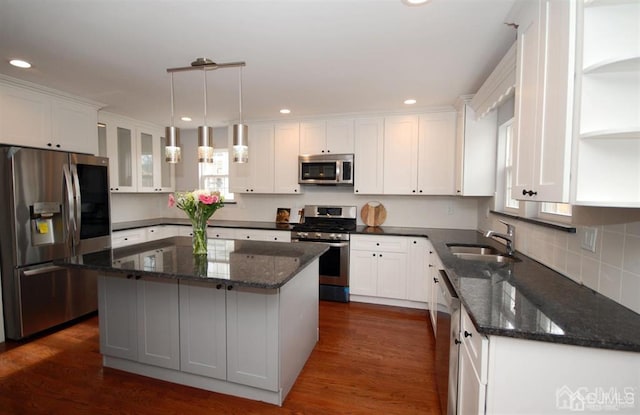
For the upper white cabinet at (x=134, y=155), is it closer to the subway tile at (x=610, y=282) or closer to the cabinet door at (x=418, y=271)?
the cabinet door at (x=418, y=271)

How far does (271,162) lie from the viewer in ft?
14.2

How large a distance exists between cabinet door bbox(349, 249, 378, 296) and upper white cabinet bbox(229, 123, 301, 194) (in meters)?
1.24

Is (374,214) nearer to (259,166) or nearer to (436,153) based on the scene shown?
(436,153)

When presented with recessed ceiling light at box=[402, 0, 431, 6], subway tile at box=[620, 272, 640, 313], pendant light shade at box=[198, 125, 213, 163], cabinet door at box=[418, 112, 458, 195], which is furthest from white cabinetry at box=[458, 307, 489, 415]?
cabinet door at box=[418, 112, 458, 195]

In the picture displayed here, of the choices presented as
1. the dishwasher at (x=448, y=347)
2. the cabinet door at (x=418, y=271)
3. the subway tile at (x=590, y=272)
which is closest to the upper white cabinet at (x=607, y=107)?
the subway tile at (x=590, y=272)

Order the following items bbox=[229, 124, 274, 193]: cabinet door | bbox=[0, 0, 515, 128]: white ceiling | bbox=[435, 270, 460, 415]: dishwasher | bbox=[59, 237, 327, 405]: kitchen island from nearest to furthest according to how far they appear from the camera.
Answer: bbox=[435, 270, 460, 415]: dishwasher
bbox=[0, 0, 515, 128]: white ceiling
bbox=[59, 237, 327, 405]: kitchen island
bbox=[229, 124, 274, 193]: cabinet door

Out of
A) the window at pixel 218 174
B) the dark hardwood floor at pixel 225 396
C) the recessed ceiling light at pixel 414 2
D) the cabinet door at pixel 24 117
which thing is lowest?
the dark hardwood floor at pixel 225 396

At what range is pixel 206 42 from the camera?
2.11m

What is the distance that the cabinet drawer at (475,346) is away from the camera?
1142mm

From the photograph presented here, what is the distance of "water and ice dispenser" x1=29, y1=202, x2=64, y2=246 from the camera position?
279 centimetres

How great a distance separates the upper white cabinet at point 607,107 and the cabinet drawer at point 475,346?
64 centimetres

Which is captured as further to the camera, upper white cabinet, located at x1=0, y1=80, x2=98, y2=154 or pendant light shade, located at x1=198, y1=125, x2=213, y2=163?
upper white cabinet, located at x1=0, y1=80, x2=98, y2=154

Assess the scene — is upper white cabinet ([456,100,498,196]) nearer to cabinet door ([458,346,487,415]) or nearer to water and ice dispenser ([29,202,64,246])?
cabinet door ([458,346,487,415])

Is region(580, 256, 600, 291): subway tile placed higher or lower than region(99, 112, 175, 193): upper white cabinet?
lower
